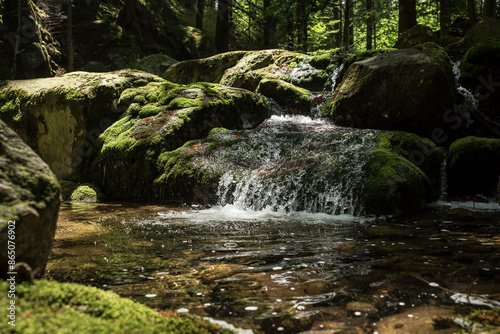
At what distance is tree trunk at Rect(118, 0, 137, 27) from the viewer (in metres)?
21.1

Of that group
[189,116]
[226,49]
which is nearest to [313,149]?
[189,116]

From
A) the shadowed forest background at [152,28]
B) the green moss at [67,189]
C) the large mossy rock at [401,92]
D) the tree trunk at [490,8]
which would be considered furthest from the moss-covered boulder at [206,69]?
the tree trunk at [490,8]

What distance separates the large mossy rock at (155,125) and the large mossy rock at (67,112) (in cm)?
61

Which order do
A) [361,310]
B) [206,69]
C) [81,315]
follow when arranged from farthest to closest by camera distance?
[206,69] → [361,310] → [81,315]

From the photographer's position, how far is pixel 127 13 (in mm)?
21250

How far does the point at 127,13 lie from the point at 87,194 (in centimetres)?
1563

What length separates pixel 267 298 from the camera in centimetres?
267

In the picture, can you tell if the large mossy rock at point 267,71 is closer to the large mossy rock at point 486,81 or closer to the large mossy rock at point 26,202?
the large mossy rock at point 486,81

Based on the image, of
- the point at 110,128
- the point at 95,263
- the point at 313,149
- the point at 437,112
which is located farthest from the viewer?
the point at 110,128

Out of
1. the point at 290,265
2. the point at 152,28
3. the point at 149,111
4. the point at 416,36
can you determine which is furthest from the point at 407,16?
the point at 152,28

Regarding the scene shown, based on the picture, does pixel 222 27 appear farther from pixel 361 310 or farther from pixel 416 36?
pixel 361 310

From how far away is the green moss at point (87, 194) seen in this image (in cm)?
920

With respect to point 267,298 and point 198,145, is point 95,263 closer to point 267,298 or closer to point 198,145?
point 267,298

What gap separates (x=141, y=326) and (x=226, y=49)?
19.0 meters
